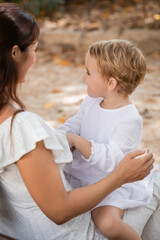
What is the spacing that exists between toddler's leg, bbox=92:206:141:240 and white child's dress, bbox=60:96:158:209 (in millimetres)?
48

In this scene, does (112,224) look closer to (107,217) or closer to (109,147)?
(107,217)

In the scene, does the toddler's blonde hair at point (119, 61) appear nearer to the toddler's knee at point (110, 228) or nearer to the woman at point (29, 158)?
the woman at point (29, 158)

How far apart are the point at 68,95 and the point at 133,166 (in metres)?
3.17

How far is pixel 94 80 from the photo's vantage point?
2031 mm

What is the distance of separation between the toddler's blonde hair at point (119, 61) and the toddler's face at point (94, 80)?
0.09ft

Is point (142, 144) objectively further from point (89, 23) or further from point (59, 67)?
point (89, 23)

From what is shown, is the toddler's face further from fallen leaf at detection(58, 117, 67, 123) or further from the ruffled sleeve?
fallen leaf at detection(58, 117, 67, 123)

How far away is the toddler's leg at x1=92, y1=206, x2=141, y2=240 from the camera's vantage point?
163 centimetres

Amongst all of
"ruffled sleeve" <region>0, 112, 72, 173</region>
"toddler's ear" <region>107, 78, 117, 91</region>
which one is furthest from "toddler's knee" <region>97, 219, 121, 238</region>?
"toddler's ear" <region>107, 78, 117, 91</region>

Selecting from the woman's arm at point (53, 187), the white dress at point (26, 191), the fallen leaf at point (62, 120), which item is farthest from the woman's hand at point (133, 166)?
the fallen leaf at point (62, 120)

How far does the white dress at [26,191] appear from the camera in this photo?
1.30m

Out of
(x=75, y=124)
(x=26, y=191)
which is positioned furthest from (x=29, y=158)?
(x=75, y=124)

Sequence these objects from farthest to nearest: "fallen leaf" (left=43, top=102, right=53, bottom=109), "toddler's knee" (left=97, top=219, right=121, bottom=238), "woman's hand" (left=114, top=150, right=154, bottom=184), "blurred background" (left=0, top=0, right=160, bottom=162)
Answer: "fallen leaf" (left=43, top=102, right=53, bottom=109)
"blurred background" (left=0, top=0, right=160, bottom=162)
"toddler's knee" (left=97, top=219, right=121, bottom=238)
"woman's hand" (left=114, top=150, right=154, bottom=184)

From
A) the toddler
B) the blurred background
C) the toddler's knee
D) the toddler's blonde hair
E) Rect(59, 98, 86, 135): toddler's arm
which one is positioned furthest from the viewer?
the blurred background
